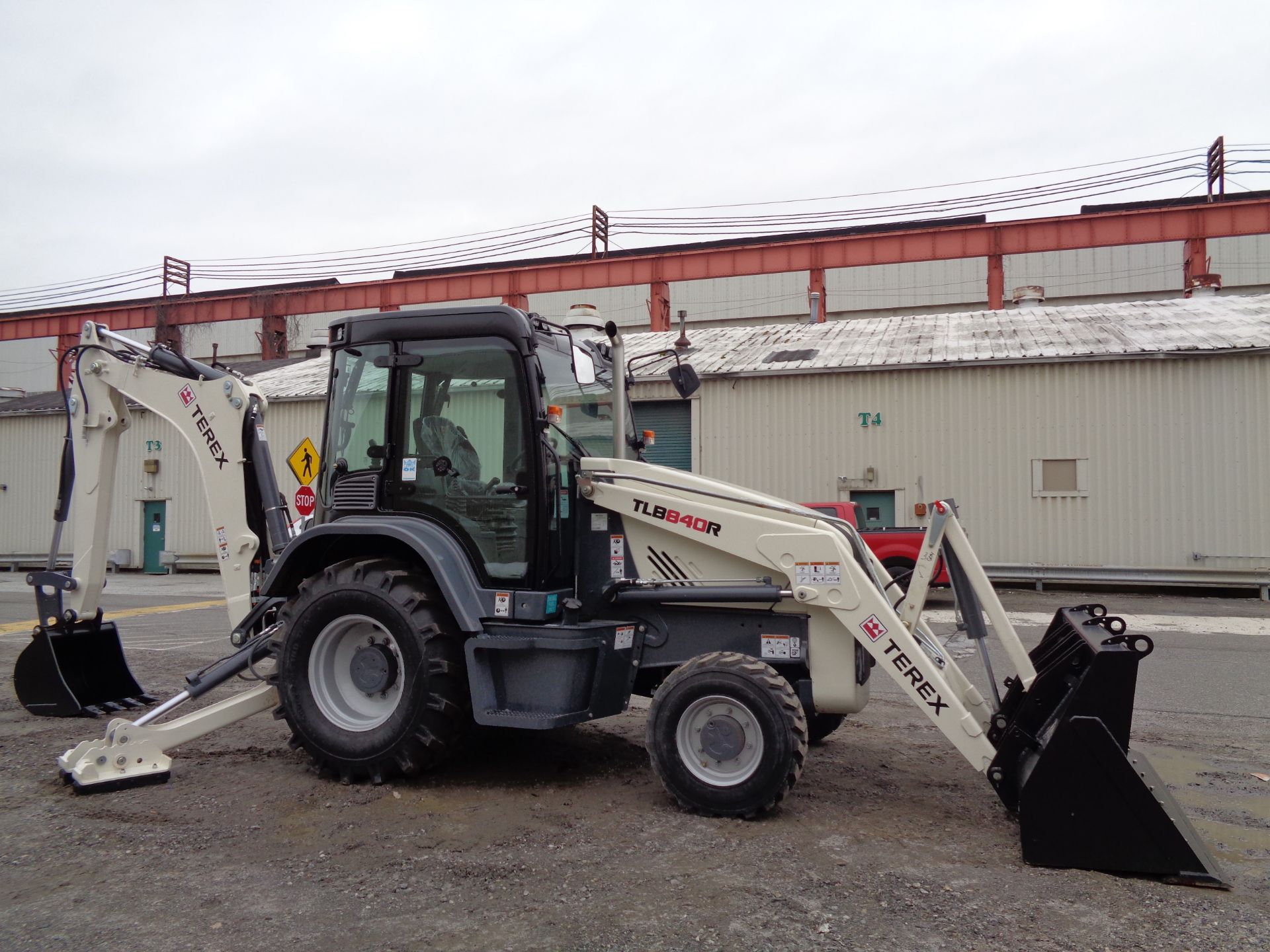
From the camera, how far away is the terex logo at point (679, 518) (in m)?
5.14

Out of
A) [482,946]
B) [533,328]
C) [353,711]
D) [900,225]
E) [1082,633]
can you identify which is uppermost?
[900,225]

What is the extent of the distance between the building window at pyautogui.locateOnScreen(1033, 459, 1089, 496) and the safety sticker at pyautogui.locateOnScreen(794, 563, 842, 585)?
14.2m

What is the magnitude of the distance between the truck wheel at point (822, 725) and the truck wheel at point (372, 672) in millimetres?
2093

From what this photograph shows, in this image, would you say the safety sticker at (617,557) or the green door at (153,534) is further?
the green door at (153,534)

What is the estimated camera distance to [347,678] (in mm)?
5648

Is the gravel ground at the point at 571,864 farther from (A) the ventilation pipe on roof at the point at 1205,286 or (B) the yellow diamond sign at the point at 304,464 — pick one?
(A) the ventilation pipe on roof at the point at 1205,286

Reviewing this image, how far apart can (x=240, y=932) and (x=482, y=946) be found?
89cm

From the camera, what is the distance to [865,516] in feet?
57.4

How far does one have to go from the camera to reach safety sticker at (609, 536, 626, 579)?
17.6 feet

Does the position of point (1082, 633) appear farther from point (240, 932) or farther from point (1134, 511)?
point (1134, 511)

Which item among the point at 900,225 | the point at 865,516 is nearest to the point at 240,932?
the point at 865,516

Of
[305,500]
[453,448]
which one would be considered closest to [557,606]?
[453,448]

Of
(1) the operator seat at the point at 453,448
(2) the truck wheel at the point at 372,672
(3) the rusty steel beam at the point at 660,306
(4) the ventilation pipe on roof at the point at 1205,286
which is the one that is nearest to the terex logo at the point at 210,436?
(2) the truck wheel at the point at 372,672

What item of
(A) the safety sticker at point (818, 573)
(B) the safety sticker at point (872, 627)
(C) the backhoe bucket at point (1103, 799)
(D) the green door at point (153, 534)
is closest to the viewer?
(C) the backhoe bucket at point (1103, 799)
